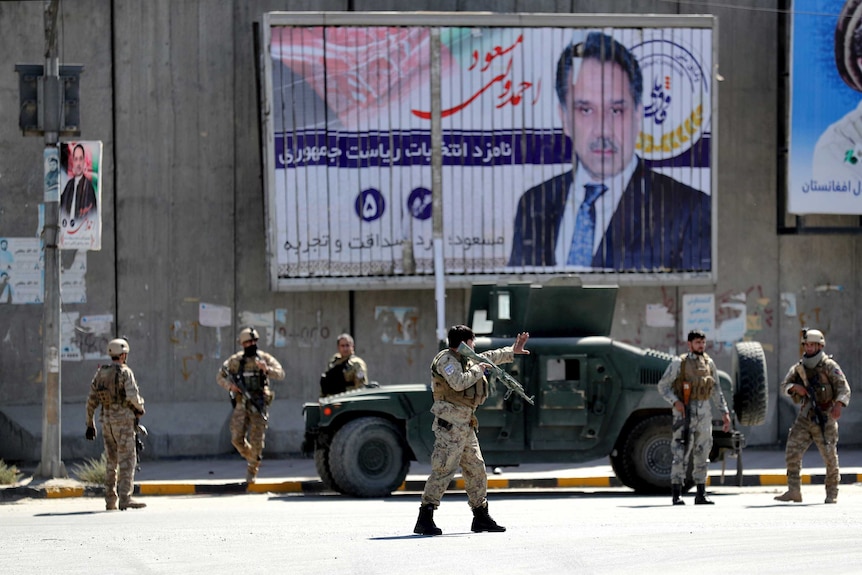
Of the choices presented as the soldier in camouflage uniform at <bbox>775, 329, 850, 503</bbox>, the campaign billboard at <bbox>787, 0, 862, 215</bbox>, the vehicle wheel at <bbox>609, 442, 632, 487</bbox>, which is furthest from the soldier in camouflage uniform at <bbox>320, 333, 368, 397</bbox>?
the campaign billboard at <bbox>787, 0, 862, 215</bbox>

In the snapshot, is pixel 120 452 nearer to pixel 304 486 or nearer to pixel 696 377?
pixel 304 486

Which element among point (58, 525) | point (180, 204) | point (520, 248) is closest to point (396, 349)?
point (520, 248)

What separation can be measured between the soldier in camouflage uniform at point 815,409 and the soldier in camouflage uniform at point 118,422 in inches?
249

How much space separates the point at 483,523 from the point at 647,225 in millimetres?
9520

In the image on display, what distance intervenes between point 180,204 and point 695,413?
8253 mm

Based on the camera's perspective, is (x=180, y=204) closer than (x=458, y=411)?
No

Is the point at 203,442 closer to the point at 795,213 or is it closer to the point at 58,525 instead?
the point at 58,525

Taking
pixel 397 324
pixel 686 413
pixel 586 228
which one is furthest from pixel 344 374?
pixel 586 228

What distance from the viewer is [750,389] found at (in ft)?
49.5

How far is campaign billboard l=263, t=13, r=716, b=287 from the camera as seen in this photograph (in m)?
18.8

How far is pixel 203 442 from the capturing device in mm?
19219

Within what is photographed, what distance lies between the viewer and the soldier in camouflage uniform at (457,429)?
10867mm

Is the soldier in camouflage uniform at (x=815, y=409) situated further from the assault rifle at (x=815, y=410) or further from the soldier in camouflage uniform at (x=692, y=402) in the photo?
the soldier in camouflage uniform at (x=692, y=402)

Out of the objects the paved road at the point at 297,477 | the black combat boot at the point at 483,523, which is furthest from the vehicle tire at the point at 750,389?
the black combat boot at the point at 483,523
